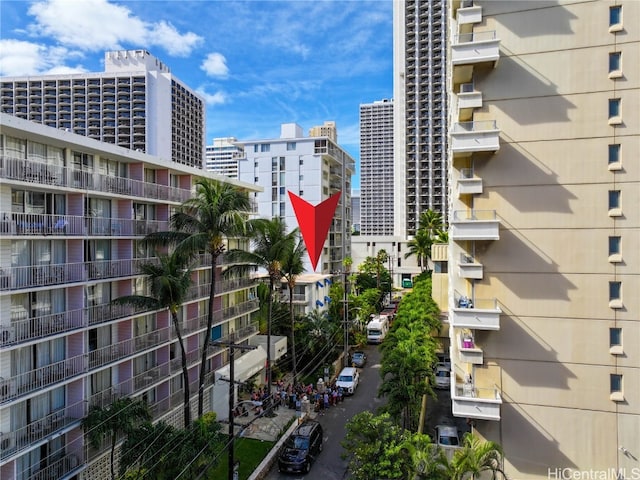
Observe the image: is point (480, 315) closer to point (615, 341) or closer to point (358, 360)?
point (615, 341)

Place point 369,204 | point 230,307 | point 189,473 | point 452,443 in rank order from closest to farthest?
point 189,473 → point 452,443 → point 230,307 → point 369,204

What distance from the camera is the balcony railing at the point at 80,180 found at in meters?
16.0

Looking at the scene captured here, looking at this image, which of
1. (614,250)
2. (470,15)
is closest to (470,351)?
(614,250)

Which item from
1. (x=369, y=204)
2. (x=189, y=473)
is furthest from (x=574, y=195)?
(x=369, y=204)

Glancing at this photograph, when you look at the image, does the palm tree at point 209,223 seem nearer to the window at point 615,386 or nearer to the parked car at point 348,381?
the parked car at point 348,381

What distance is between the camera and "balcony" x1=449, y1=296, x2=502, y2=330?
54.6 ft

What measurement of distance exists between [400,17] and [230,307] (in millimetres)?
83321

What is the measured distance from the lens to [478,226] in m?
16.9

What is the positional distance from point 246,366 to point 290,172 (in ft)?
105

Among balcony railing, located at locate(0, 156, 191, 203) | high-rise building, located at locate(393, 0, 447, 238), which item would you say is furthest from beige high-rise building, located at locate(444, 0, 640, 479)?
high-rise building, located at locate(393, 0, 447, 238)

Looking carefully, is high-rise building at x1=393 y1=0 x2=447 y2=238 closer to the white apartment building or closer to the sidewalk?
the sidewalk

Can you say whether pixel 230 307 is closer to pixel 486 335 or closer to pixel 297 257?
pixel 297 257

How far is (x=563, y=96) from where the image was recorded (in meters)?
16.5

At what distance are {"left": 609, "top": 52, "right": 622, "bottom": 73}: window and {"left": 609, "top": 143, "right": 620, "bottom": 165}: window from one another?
2.80m
